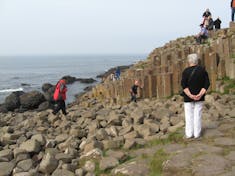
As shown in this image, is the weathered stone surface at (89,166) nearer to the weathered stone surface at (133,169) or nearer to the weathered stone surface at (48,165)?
the weathered stone surface at (133,169)

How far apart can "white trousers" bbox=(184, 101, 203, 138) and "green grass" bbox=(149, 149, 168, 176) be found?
0.81 metres

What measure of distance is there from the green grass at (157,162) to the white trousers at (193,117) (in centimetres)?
81

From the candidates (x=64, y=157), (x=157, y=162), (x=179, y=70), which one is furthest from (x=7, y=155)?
(x=179, y=70)

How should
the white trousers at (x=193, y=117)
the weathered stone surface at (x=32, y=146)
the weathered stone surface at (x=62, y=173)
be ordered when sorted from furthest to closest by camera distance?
1. the weathered stone surface at (x=32, y=146)
2. the white trousers at (x=193, y=117)
3. the weathered stone surface at (x=62, y=173)

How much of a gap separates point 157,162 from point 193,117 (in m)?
1.42

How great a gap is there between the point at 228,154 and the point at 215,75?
836cm

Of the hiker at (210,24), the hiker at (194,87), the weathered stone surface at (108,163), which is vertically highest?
the hiker at (210,24)

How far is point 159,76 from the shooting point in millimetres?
15617

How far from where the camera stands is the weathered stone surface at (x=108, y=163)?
642 centimetres

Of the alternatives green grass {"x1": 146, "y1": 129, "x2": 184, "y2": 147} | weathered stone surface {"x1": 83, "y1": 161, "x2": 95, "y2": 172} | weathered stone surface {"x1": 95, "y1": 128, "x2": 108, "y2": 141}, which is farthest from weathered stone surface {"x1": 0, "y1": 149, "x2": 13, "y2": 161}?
green grass {"x1": 146, "y1": 129, "x2": 184, "y2": 147}

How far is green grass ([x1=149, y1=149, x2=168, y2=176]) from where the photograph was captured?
19.7 feet

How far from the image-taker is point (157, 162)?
6.29 meters

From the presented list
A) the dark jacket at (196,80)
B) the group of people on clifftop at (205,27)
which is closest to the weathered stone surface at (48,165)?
the dark jacket at (196,80)

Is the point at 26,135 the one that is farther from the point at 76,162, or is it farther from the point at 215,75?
the point at 215,75
